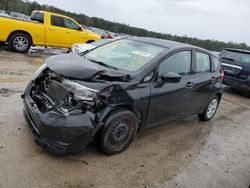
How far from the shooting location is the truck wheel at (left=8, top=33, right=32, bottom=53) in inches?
396

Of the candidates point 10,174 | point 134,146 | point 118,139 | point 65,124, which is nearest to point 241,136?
point 134,146

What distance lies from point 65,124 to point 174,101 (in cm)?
202

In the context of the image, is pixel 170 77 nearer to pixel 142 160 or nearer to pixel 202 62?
pixel 142 160

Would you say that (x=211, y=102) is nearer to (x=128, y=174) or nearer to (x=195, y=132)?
(x=195, y=132)

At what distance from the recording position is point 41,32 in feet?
35.1

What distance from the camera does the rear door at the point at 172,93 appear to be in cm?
420

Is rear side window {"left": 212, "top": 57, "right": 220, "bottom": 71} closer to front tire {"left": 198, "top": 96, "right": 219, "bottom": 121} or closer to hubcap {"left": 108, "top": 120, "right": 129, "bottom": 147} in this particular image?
front tire {"left": 198, "top": 96, "right": 219, "bottom": 121}

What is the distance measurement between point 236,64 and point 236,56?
48 cm

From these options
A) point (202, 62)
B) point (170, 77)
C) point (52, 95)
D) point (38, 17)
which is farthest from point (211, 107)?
point (38, 17)

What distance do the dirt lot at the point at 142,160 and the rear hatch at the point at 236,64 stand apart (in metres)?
3.65

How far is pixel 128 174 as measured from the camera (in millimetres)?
3535

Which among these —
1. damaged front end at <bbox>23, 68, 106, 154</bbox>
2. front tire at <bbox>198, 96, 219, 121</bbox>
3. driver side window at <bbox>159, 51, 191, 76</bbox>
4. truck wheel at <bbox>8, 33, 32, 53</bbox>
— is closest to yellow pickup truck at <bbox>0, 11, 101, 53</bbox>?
truck wheel at <bbox>8, 33, 32, 53</bbox>

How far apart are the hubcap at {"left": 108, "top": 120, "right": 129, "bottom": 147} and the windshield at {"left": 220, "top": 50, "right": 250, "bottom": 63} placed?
268 inches

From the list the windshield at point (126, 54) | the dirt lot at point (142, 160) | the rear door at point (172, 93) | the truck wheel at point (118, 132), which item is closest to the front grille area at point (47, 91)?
the dirt lot at point (142, 160)
